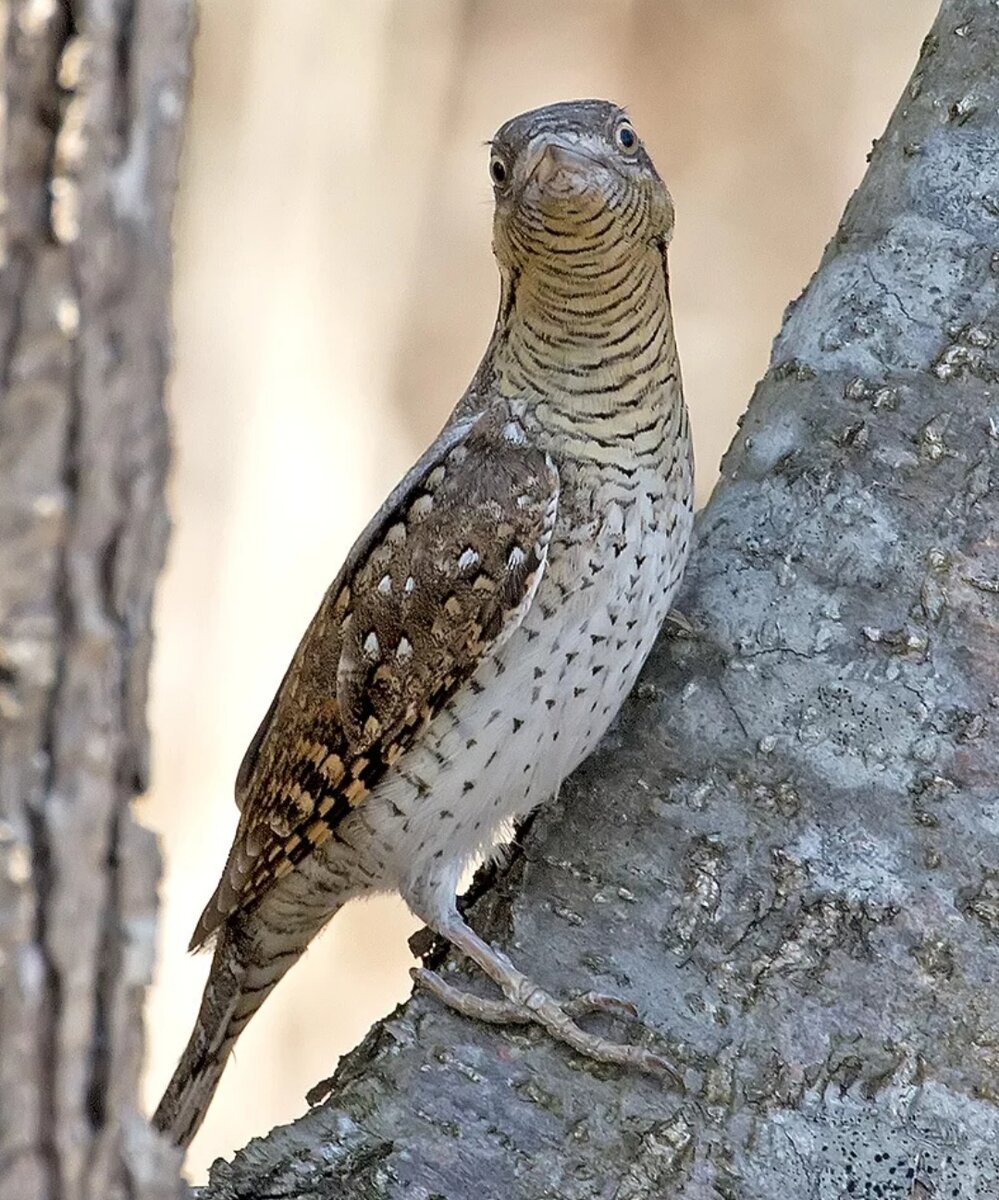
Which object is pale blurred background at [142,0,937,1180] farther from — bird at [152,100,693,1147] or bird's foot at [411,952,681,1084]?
bird's foot at [411,952,681,1084]

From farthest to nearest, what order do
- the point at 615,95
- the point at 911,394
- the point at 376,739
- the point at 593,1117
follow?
the point at 615,95
the point at 376,739
the point at 911,394
the point at 593,1117

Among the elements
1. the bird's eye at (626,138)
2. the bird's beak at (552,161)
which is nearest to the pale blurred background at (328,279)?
the bird's eye at (626,138)

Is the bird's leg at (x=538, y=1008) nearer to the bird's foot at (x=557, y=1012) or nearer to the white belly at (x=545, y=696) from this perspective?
the bird's foot at (x=557, y=1012)

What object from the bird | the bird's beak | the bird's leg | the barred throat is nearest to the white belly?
the bird

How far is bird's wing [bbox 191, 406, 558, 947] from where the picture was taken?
7.11 feet

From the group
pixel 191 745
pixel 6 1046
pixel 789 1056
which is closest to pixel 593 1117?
pixel 789 1056

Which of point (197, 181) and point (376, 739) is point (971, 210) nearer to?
point (376, 739)

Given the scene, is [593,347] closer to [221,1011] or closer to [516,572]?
[516,572]

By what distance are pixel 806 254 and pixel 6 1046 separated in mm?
5359

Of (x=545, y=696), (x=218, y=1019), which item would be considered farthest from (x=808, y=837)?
(x=218, y=1019)

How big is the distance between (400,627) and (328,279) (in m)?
3.08

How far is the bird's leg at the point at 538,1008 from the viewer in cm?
164

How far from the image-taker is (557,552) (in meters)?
2.19

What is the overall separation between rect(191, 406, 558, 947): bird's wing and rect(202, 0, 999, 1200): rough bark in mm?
238
